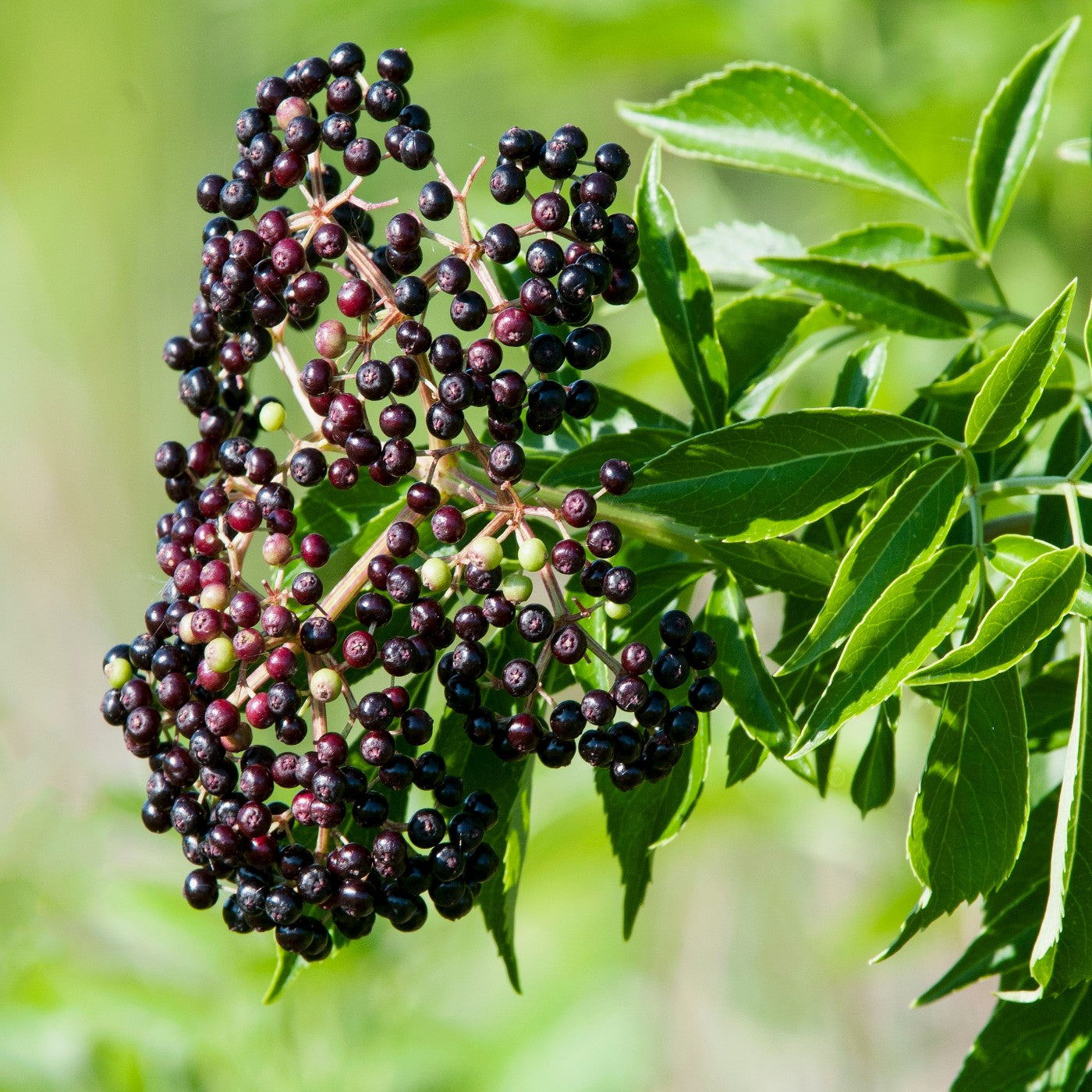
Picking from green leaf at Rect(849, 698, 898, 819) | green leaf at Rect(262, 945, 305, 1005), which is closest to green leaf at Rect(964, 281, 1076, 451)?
green leaf at Rect(849, 698, 898, 819)

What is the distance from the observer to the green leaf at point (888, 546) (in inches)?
45.0

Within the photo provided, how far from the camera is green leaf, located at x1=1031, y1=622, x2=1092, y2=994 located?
3.63ft

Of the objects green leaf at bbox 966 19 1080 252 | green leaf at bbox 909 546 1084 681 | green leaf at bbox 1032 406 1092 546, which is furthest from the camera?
green leaf at bbox 966 19 1080 252

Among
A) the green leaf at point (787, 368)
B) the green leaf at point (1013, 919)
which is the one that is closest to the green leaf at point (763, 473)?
the green leaf at point (787, 368)

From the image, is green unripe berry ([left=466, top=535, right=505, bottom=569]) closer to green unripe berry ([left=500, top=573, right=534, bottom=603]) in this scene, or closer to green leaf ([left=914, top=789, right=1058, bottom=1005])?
green unripe berry ([left=500, top=573, right=534, bottom=603])

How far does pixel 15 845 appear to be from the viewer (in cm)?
292

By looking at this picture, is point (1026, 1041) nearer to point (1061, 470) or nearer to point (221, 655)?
point (1061, 470)

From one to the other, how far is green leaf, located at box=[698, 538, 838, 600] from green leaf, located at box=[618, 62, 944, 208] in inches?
25.2

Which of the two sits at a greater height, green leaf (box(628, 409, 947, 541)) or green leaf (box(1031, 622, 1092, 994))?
green leaf (box(628, 409, 947, 541))

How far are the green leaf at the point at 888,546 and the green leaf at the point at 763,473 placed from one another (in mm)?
47

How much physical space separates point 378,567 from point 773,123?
0.90 meters

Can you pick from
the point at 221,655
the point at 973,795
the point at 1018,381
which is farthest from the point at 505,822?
the point at 1018,381

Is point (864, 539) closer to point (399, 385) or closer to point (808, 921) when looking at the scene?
point (399, 385)

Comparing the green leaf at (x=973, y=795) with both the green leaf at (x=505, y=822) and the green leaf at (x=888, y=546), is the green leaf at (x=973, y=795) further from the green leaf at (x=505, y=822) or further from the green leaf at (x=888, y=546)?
the green leaf at (x=505, y=822)
